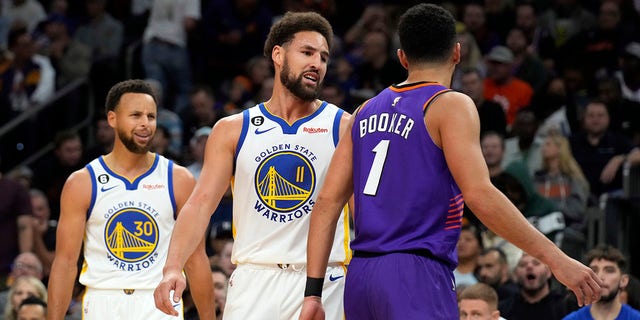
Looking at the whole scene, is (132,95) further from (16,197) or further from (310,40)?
(16,197)

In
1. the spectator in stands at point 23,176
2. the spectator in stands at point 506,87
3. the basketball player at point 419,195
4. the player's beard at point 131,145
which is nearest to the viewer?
the basketball player at point 419,195

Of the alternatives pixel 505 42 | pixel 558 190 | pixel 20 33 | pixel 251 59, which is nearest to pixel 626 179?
pixel 558 190

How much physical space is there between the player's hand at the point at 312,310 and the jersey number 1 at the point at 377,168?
63 cm

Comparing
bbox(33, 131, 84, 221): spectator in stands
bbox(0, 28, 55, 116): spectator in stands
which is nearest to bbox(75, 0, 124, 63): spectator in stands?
bbox(0, 28, 55, 116): spectator in stands

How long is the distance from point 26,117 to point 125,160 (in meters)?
8.28

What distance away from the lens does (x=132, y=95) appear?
8172 millimetres

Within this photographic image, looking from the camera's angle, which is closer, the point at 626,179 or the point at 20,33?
the point at 626,179

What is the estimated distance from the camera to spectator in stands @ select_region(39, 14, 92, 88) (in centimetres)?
1700

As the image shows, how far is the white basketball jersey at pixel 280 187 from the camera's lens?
22.7 ft

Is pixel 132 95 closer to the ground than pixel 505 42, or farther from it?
closer to the ground

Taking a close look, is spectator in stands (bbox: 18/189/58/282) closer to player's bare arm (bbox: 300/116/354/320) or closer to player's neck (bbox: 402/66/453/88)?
player's bare arm (bbox: 300/116/354/320)

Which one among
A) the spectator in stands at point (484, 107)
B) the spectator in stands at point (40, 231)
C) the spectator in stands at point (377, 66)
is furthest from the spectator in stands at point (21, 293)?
the spectator in stands at point (377, 66)

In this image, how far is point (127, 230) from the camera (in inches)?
309

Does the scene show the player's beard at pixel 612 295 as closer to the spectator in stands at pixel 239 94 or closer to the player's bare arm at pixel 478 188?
the player's bare arm at pixel 478 188
